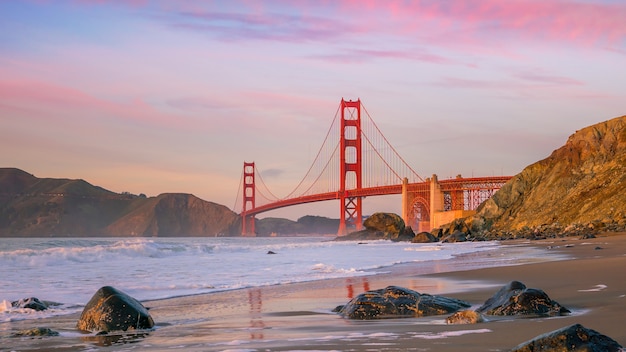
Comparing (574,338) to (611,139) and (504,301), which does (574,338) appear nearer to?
(504,301)

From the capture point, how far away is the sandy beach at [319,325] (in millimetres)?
5227

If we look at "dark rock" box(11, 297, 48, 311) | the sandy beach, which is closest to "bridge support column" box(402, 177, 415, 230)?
the sandy beach

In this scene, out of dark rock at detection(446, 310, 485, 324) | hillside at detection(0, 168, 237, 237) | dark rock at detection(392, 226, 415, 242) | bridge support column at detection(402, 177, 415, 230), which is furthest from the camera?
hillside at detection(0, 168, 237, 237)

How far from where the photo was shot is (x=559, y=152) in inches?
2191

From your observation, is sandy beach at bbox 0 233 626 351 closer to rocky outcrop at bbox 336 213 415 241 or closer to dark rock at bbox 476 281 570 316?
dark rock at bbox 476 281 570 316

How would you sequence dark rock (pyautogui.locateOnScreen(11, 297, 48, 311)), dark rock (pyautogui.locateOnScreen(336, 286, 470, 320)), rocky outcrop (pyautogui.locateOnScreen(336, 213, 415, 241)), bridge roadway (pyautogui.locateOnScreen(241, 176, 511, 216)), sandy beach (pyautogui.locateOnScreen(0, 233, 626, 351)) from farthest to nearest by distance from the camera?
1. bridge roadway (pyautogui.locateOnScreen(241, 176, 511, 216))
2. rocky outcrop (pyautogui.locateOnScreen(336, 213, 415, 241))
3. dark rock (pyautogui.locateOnScreen(11, 297, 48, 311))
4. dark rock (pyautogui.locateOnScreen(336, 286, 470, 320))
5. sandy beach (pyautogui.locateOnScreen(0, 233, 626, 351))

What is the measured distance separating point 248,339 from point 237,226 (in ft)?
386

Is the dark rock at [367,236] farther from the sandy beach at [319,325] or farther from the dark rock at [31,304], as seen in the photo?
the dark rock at [31,304]

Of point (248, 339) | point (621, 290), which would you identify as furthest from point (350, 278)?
point (248, 339)

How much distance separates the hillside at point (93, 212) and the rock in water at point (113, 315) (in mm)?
117901

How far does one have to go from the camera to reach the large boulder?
62406 mm

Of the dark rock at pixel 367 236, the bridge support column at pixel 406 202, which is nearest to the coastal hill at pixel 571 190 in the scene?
the dark rock at pixel 367 236

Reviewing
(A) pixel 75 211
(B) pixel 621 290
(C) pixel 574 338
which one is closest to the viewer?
(C) pixel 574 338

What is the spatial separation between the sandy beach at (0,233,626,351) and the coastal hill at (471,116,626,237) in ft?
91.1
